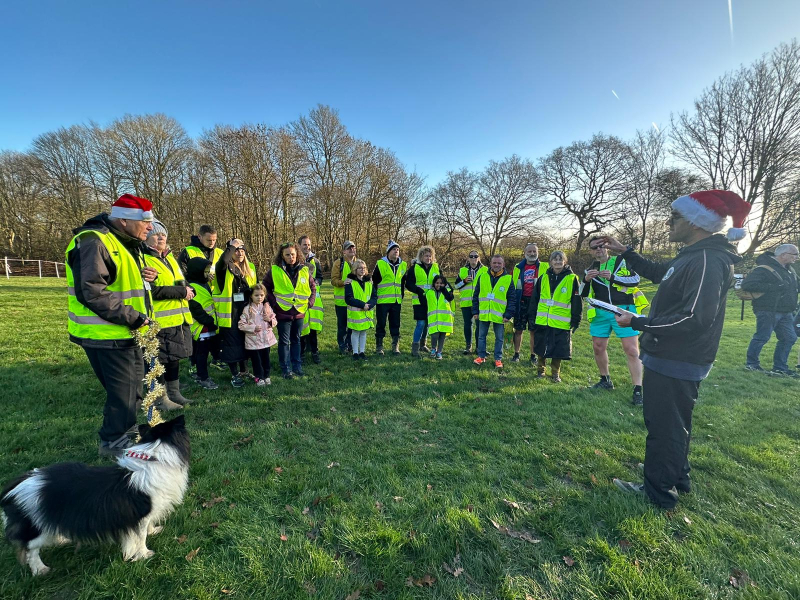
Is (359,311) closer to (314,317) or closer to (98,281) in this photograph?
(314,317)

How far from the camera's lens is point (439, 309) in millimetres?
7320

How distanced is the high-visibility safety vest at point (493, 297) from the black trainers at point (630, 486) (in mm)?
3984

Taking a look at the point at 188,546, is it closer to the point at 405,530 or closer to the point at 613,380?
the point at 405,530

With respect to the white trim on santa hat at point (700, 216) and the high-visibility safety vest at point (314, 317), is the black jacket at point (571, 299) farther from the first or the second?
the high-visibility safety vest at point (314, 317)

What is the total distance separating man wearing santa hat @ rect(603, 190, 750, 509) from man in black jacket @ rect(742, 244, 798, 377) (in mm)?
6787

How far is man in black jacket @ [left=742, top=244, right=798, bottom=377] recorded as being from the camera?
710cm

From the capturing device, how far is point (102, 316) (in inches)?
115

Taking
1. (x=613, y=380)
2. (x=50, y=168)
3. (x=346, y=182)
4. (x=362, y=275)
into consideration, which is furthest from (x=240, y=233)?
(x=613, y=380)

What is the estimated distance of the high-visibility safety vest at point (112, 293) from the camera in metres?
2.96

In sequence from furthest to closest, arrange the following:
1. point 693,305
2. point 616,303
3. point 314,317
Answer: point 314,317 → point 616,303 → point 693,305

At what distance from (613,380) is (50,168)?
41724 mm

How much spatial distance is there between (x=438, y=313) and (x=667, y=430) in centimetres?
477

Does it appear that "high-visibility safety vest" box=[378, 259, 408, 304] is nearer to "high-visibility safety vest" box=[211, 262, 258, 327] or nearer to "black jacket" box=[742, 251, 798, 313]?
"high-visibility safety vest" box=[211, 262, 258, 327]

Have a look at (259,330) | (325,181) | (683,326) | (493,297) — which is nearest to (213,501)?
(259,330)
